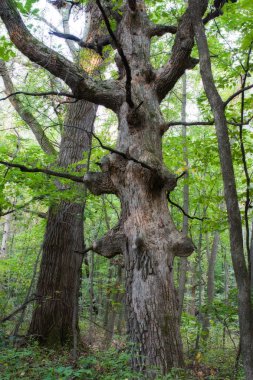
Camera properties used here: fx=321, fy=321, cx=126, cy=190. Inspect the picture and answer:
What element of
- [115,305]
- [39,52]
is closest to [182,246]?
[39,52]

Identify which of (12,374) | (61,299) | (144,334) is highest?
(61,299)

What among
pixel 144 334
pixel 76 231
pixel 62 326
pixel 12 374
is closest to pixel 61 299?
pixel 62 326

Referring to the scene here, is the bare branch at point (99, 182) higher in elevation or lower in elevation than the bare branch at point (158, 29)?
lower

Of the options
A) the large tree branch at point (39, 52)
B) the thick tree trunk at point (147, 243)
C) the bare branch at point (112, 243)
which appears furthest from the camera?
the large tree branch at point (39, 52)

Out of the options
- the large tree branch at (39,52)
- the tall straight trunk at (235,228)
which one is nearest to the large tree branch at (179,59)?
the large tree branch at (39,52)

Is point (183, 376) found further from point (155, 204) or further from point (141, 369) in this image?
point (155, 204)

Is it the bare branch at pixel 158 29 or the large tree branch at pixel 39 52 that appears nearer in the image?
the large tree branch at pixel 39 52

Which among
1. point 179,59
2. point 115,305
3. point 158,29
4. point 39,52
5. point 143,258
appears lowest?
point 115,305

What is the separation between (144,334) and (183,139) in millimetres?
4557

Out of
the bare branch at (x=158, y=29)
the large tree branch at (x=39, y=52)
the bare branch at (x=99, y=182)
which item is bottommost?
the bare branch at (x=99, y=182)

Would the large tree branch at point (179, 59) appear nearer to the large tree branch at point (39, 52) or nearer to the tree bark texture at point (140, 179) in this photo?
the tree bark texture at point (140, 179)

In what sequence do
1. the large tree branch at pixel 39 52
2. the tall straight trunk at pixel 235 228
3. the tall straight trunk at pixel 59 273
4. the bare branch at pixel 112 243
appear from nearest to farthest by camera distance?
the tall straight trunk at pixel 235 228
the bare branch at pixel 112 243
the large tree branch at pixel 39 52
the tall straight trunk at pixel 59 273

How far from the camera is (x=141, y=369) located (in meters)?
3.21

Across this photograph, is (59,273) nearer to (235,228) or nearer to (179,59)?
(179,59)
